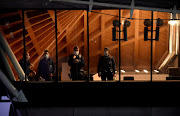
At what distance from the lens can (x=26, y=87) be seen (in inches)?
338

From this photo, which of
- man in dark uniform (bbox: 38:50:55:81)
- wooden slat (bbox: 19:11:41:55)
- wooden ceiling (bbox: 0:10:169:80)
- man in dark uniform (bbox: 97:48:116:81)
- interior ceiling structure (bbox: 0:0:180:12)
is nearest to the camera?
interior ceiling structure (bbox: 0:0:180:12)

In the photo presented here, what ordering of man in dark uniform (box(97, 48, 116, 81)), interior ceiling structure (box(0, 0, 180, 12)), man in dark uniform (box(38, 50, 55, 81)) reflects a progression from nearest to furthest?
interior ceiling structure (box(0, 0, 180, 12))
man in dark uniform (box(97, 48, 116, 81))
man in dark uniform (box(38, 50, 55, 81))

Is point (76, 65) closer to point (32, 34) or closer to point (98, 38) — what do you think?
point (32, 34)

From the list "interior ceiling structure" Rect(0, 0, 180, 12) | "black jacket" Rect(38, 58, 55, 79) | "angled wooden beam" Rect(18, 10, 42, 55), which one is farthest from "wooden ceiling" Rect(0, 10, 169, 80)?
"interior ceiling structure" Rect(0, 0, 180, 12)

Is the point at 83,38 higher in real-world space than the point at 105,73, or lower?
higher

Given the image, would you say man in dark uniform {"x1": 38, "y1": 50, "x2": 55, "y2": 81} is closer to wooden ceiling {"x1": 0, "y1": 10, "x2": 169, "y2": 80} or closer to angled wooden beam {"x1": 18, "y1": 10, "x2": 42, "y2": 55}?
angled wooden beam {"x1": 18, "y1": 10, "x2": 42, "y2": 55}

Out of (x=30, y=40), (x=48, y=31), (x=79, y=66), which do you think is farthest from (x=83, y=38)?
(x=79, y=66)

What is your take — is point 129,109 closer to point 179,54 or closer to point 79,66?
point 79,66

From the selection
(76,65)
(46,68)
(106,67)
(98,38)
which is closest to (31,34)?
(46,68)

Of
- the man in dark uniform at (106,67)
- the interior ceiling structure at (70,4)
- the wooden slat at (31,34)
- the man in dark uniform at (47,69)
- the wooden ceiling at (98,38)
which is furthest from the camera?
the wooden ceiling at (98,38)

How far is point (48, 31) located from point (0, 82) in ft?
19.7

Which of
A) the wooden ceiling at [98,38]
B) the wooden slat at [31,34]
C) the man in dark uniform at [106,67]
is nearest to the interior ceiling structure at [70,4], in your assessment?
the man in dark uniform at [106,67]

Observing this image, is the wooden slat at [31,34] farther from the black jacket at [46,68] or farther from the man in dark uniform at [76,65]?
the man in dark uniform at [76,65]

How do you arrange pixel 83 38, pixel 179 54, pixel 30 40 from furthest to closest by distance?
pixel 83 38, pixel 179 54, pixel 30 40
